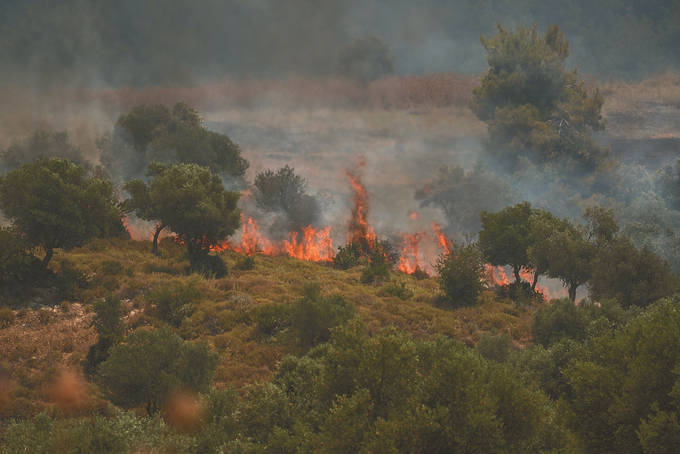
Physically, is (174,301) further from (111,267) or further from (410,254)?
(410,254)

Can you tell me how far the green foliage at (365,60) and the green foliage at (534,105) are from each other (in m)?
25.4

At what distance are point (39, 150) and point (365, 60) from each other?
70.3 metres

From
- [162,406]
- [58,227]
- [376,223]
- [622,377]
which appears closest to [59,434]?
[162,406]

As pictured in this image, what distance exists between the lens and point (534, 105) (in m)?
104

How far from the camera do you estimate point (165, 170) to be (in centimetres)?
5012

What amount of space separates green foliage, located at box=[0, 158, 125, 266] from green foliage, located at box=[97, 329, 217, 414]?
17371 mm

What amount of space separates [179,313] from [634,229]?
48.2 meters

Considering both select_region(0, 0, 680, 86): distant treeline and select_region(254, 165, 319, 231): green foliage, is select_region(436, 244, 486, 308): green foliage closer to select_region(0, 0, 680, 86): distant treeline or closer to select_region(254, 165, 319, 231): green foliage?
select_region(254, 165, 319, 231): green foliage

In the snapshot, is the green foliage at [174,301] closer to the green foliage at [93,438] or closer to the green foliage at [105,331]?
→ the green foliage at [105,331]

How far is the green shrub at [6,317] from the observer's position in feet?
102

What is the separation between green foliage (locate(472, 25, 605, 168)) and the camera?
96.2 meters

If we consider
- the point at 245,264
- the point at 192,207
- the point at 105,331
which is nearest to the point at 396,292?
the point at 245,264

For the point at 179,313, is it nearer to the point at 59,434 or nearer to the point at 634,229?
the point at 59,434

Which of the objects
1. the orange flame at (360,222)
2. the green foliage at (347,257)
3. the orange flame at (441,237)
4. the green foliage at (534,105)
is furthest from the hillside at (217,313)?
the green foliage at (534,105)
